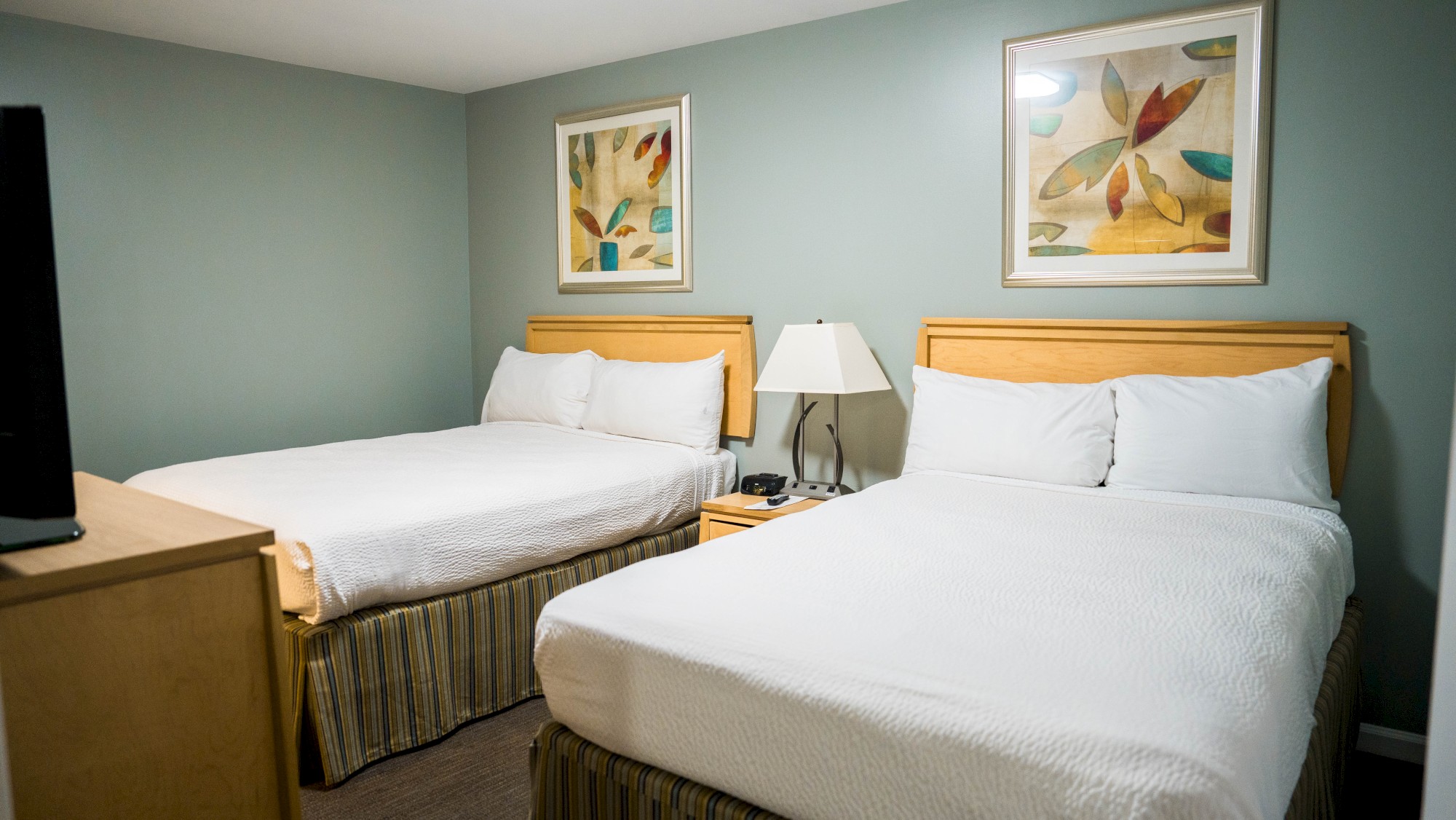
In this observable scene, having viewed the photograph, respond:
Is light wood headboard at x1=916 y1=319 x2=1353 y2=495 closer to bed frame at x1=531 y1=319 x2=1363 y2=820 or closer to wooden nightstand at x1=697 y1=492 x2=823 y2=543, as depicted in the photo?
bed frame at x1=531 y1=319 x2=1363 y2=820

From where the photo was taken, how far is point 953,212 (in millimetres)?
3311

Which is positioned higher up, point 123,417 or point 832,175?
point 832,175

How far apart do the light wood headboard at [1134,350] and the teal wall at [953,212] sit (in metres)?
0.07

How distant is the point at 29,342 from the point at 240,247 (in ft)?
11.5

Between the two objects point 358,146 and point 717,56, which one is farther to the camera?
point 358,146

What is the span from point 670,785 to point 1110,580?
952mm

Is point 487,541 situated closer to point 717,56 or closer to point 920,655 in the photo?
point 920,655

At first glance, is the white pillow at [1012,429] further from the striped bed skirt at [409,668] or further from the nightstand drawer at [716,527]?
the striped bed skirt at [409,668]

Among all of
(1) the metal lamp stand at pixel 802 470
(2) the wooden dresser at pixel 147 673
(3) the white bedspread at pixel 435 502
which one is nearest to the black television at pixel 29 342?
(2) the wooden dresser at pixel 147 673

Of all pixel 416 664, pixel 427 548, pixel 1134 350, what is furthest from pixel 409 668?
pixel 1134 350

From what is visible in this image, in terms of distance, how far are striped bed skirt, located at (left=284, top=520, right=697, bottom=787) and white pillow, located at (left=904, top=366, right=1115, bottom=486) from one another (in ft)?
4.27

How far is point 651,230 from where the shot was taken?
4176mm

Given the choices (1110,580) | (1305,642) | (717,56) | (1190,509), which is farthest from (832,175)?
(1305,642)

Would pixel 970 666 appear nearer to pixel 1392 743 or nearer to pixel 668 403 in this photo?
pixel 1392 743
